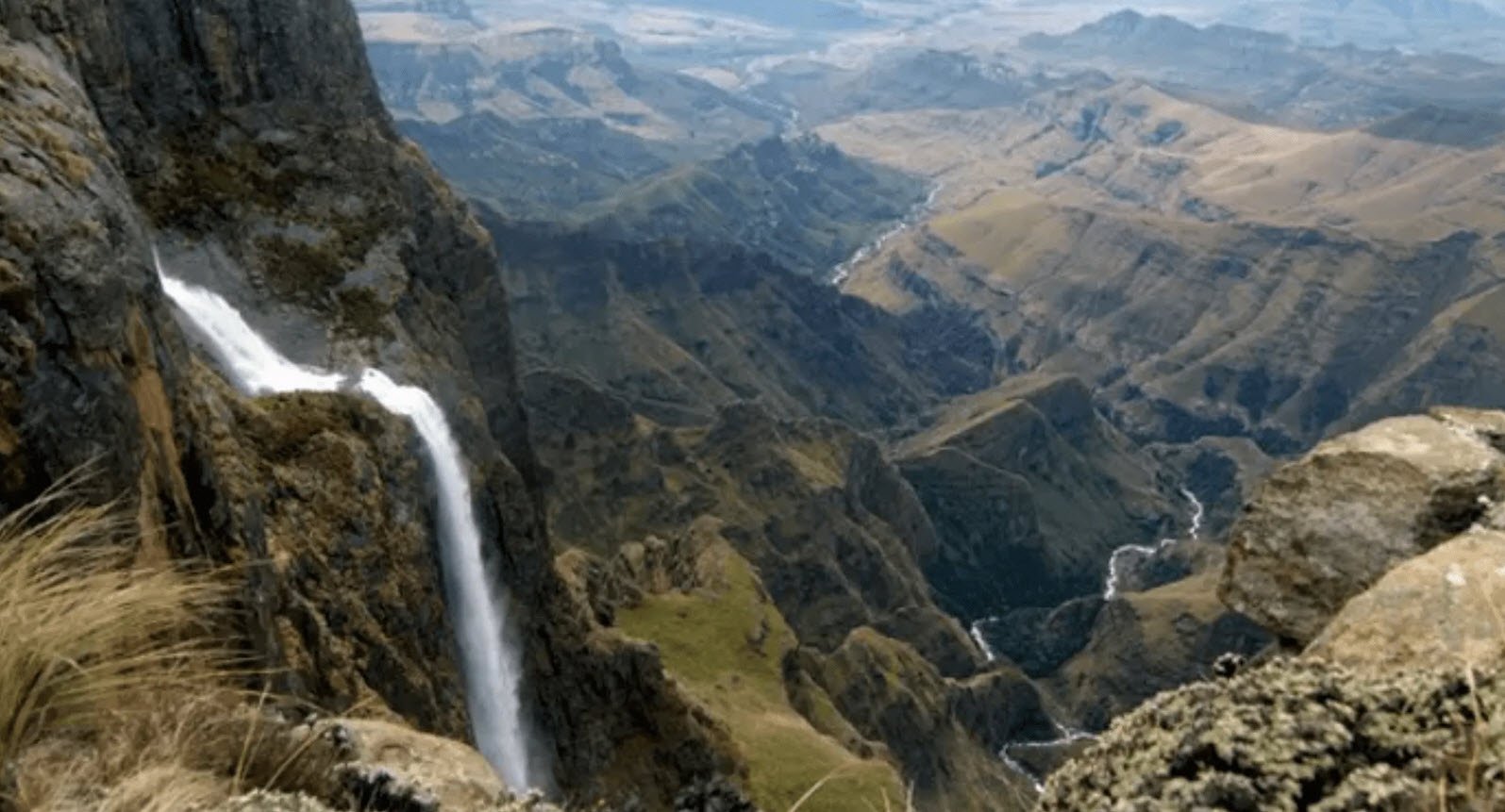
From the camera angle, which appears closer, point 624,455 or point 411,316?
point 411,316

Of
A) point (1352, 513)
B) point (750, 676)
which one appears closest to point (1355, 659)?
point (1352, 513)

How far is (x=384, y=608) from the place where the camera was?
3731 cm

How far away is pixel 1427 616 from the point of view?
9477 mm

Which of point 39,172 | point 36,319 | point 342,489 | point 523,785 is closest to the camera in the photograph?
point 36,319

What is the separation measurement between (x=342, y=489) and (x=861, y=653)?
325ft

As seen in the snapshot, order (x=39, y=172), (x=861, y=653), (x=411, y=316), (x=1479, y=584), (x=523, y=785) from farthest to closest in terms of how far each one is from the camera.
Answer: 1. (x=861, y=653)
2. (x=411, y=316)
3. (x=523, y=785)
4. (x=39, y=172)
5. (x=1479, y=584)

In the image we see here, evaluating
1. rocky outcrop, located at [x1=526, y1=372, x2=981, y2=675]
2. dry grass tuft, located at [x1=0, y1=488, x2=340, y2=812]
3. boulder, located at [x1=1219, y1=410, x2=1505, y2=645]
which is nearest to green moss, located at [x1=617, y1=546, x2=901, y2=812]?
rocky outcrop, located at [x1=526, y1=372, x2=981, y2=675]

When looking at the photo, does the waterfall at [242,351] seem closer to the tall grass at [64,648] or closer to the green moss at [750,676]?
the tall grass at [64,648]

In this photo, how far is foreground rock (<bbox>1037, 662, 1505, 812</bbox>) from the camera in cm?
597

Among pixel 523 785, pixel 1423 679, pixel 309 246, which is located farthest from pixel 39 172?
pixel 523 785

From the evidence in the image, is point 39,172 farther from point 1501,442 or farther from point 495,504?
point 495,504

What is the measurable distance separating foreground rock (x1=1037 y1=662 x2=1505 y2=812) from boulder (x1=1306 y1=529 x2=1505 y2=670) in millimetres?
1478

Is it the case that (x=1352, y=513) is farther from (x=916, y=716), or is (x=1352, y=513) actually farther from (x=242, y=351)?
(x=916, y=716)

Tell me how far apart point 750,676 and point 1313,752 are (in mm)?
96484
